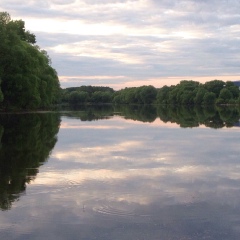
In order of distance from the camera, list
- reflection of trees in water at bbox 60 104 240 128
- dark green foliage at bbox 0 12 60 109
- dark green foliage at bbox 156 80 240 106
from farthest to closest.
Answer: dark green foliage at bbox 156 80 240 106 < dark green foliage at bbox 0 12 60 109 < reflection of trees in water at bbox 60 104 240 128

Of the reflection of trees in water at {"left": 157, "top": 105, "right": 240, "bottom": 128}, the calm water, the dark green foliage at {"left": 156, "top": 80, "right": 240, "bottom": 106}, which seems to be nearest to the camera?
the calm water

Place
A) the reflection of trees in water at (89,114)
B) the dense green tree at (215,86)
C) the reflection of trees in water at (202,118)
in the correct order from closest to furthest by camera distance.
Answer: the reflection of trees in water at (202,118) → the reflection of trees in water at (89,114) → the dense green tree at (215,86)

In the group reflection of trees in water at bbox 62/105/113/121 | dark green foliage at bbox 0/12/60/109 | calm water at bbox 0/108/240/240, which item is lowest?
calm water at bbox 0/108/240/240

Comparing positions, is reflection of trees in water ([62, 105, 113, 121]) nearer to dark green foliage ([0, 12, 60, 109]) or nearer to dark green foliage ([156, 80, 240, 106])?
dark green foliage ([0, 12, 60, 109])

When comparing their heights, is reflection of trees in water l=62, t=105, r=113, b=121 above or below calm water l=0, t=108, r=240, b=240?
above

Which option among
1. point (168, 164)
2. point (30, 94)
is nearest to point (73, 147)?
point (168, 164)

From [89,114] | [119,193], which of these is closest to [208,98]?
[89,114]

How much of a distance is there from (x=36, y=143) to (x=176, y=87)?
6767 inches

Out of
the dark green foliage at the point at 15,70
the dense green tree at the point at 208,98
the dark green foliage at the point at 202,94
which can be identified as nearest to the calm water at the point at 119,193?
the dark green foliage at the point at 15,70

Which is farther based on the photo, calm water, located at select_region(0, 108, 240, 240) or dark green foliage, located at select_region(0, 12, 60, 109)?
dark green foliage, located at select_region(0, 12, 60, 109)

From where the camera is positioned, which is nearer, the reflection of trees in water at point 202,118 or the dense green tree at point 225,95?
the reflection of trees in water at point 202,118

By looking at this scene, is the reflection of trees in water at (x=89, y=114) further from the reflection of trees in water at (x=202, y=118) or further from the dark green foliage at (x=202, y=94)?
the dark green foliage at (x=202, y=94)

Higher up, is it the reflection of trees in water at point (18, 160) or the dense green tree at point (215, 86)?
the dense green tree at point (215, 86)

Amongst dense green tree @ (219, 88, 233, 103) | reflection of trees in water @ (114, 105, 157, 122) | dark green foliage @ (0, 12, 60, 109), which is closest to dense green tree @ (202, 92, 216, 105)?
dense green tree @ (219, 88, 233, 103)
